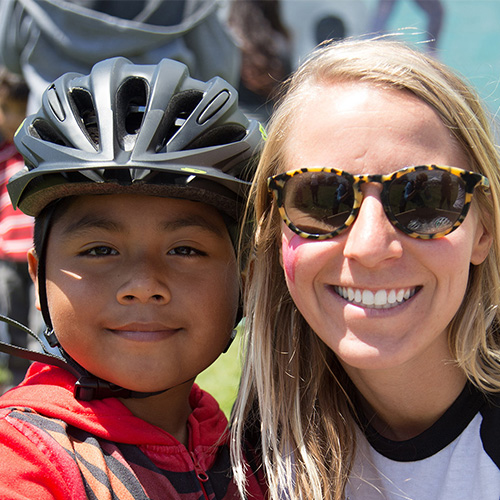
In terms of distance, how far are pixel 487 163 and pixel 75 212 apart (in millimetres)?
1589

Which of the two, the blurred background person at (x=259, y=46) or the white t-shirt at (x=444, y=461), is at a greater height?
the blurred background person at (x=259, y=46)

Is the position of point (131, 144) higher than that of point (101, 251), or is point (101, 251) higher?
point (131, 144)

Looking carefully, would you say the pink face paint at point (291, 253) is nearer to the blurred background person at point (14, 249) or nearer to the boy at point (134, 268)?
the boy at point (134, 268)

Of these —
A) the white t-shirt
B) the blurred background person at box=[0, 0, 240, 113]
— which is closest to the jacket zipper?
the white t-shirt

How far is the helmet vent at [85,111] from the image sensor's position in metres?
2.86

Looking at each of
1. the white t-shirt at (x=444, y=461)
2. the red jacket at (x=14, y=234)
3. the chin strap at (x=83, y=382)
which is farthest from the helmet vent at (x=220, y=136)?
the red jacket at (x=14, y=234)

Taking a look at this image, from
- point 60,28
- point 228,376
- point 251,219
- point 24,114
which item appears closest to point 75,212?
point 251,219

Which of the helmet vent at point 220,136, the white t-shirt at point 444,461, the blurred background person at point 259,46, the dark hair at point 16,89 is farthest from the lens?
the blurred background person at point 259,46

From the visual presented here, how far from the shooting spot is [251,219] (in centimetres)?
294

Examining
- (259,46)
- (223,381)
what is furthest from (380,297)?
(259,46)

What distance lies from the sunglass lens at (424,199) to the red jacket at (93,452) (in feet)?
4.09

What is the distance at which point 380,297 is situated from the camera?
242cm

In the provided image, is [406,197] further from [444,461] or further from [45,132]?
[45,132]

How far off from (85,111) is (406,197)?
1455mm
